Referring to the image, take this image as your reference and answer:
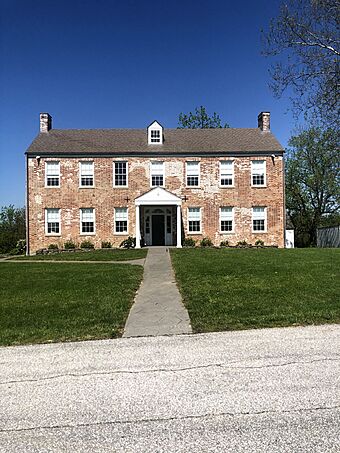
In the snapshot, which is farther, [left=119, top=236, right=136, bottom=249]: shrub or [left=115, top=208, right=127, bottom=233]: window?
[left=115, top=208, right=127, bottom=233]: window

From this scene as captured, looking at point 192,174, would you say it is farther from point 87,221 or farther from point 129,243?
point 87,221

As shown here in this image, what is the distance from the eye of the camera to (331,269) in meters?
12.6

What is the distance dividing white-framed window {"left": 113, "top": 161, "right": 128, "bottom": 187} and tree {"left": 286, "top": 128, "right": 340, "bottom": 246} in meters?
20.1

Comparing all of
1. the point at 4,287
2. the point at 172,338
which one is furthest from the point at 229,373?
the point at 4,287

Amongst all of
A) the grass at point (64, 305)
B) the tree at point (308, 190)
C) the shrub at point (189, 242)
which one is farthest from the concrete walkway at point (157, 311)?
the tree at point (308, 190)

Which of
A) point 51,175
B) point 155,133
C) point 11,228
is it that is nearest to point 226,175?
point 155,133

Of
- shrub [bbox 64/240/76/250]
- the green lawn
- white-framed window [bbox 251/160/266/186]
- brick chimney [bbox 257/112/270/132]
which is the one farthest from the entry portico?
the green lawn

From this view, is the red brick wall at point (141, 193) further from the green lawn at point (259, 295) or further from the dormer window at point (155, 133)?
the green lawn at point (259, 295)

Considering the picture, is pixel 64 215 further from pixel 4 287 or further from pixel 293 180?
pixel 293 180

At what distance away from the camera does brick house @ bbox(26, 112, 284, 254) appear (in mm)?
27188

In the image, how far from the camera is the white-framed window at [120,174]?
2755 cm

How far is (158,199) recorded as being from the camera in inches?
1025

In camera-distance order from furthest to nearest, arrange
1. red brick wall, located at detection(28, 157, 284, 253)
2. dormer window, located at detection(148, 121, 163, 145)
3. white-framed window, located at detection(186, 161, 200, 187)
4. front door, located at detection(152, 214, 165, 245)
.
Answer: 1. dormer window, located at detection(148, 121, 163, 145)
2. front door, located at detection(152, 214, 165, 245)
3. white-framed window, located at detection(186, 161, 200, 187)
4. red brick wall, located at detection(28, 157, 284, 253)

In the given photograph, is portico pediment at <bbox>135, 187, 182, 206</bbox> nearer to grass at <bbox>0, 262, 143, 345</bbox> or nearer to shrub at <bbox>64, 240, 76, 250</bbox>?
shrub at <bbox>64, 240, 76, 250</bbox>
